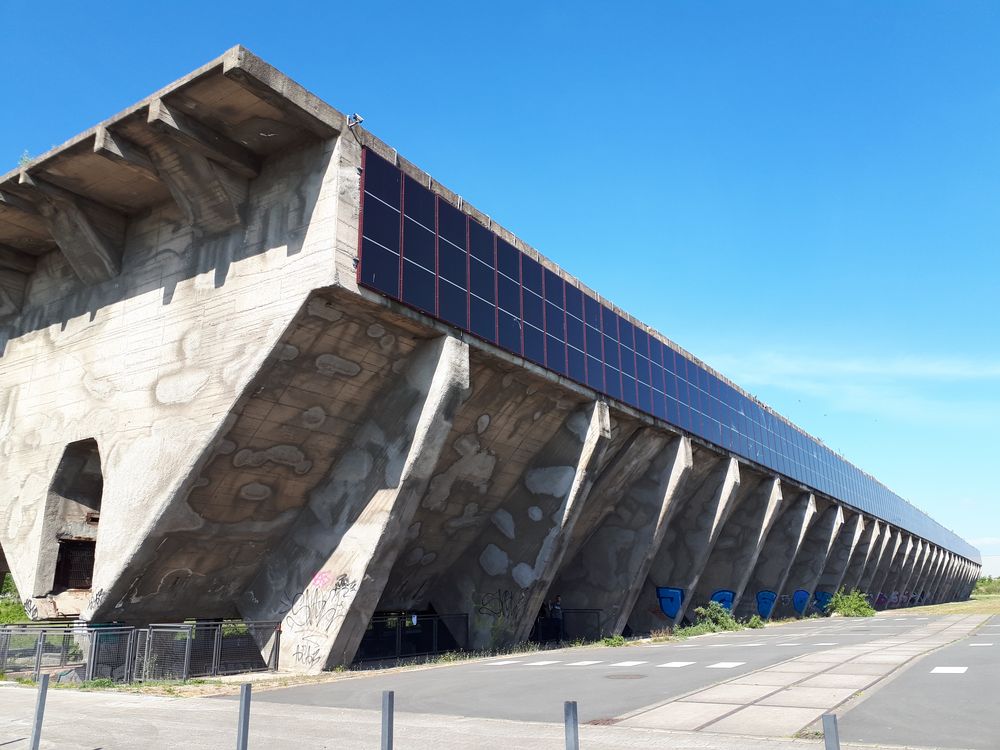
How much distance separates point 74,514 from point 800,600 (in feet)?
156

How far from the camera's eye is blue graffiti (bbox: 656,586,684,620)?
36.3 m

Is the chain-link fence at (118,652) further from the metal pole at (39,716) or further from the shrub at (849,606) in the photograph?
the shrub at (849,606)

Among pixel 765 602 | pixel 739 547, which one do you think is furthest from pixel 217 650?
pixel 765 602

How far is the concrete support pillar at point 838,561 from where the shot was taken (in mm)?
60688

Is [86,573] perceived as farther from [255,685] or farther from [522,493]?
[522,493]

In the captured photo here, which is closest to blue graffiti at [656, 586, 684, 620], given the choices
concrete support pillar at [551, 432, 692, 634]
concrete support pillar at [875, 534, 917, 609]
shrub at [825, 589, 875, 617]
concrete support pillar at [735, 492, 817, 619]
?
concrete support pillar at [551, 432, 692, 634]

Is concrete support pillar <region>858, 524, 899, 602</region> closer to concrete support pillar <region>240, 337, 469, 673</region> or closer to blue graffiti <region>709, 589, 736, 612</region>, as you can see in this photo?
blue graffiti <region>709, 589, 736, 612</region>

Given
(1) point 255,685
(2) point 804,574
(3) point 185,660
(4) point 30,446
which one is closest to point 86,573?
(4) point 30,446

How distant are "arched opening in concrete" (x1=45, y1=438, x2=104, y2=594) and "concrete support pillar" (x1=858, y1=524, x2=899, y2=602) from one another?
63.4 m

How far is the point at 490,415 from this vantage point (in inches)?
953

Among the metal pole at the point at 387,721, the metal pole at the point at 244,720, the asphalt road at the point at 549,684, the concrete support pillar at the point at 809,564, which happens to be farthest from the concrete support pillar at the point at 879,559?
the metal pole at the point at 244,720

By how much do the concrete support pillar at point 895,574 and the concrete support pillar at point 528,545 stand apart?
65636 millimetres

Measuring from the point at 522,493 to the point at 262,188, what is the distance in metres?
12.9

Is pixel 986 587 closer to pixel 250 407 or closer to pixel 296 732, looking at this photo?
pixel 250 407
